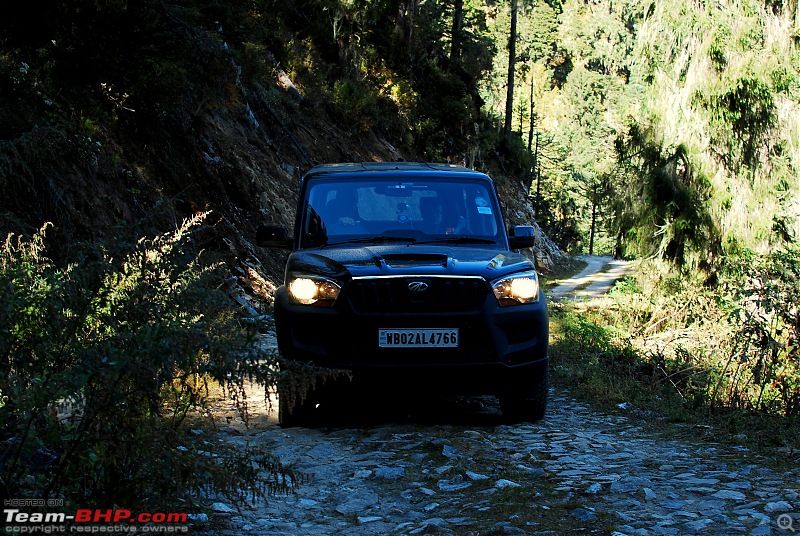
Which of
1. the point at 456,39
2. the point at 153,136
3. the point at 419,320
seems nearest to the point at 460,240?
the point at 419,320

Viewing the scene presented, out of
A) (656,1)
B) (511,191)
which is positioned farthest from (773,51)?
(511,191)

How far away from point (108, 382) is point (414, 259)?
10.8 feet

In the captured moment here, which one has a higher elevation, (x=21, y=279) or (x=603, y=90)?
(x=603, y=90)

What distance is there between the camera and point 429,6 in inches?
1913

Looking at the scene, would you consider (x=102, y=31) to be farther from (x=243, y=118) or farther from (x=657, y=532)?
(x=243, y=118)

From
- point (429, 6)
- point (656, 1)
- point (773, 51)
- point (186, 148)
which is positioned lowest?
point (186, 148)

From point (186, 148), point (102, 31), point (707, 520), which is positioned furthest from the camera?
point (186, 148)

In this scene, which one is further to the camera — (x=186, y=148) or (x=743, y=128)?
(x=743, y=128)

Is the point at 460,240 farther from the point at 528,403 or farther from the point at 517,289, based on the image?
the point at 528,403

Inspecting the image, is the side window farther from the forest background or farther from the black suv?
the forest background

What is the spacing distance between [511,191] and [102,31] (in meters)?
37.9

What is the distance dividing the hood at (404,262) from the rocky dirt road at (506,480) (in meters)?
1.28

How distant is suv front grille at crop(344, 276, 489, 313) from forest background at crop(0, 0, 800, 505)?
1.06m
